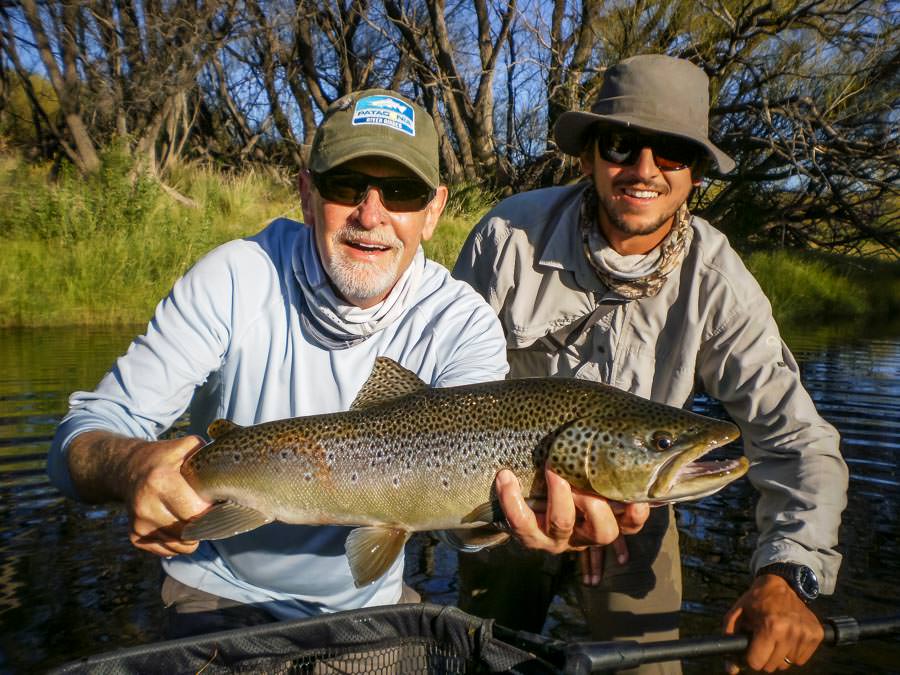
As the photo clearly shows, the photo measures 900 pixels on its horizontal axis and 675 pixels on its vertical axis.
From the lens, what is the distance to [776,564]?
3174mm

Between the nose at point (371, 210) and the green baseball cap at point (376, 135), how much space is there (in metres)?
0.13

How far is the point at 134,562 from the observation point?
489cm

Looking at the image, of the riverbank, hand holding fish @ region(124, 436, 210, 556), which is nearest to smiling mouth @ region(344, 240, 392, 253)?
hand holding fish @ region(124, 436, 210, 556)

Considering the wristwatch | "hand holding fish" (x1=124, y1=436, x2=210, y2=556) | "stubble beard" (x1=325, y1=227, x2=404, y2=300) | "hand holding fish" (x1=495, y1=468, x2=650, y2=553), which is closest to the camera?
"hand holding fish" (x1=124, y1=436, x2=210, y2=556)

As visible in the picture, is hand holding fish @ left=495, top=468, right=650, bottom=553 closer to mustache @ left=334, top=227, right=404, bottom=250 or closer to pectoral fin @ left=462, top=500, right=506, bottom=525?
pectoral fin @ left=462, top=500, right=506, bottom=525

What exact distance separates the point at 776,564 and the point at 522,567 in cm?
170

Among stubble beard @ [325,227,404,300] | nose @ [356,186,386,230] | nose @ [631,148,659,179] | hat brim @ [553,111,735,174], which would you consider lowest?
stubble beard @ [325,227,404,300]

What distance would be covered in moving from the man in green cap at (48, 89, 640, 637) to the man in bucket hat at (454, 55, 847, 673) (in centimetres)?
121

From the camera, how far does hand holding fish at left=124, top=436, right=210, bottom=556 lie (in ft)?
7.60

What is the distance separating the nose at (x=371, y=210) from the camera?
287cm

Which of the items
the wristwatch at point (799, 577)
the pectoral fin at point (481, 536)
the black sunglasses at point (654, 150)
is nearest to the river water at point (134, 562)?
the wristwatch at point (799, 577)

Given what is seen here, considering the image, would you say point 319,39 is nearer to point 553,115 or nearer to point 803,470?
point 553,115

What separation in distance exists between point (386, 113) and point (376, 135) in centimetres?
10

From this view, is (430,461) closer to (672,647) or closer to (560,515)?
(560,515)
